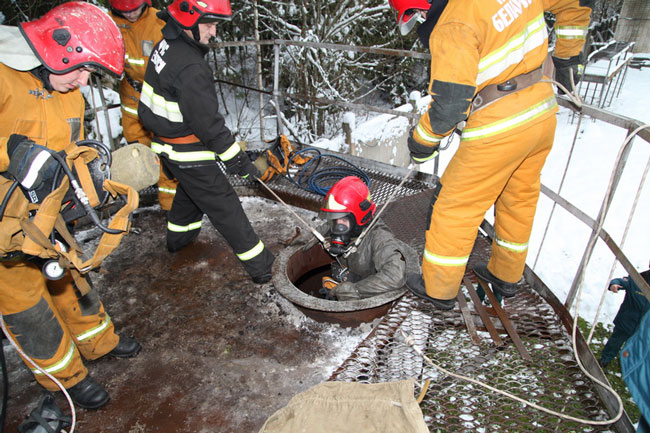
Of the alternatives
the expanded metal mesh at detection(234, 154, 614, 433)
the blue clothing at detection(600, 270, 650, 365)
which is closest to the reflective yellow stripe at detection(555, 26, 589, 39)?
the expanded metal mesh at detection(234, 154, 614, 433)

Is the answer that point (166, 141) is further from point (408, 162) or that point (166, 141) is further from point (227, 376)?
point (408, 162)

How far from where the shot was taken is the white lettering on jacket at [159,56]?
2.80 metres

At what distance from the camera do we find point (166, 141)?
309 centimetres

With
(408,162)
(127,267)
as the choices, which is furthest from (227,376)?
(408,162)

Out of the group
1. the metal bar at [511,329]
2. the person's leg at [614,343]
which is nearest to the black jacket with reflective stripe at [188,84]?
the metal bar at [511,329]

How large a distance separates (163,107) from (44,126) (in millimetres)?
1008

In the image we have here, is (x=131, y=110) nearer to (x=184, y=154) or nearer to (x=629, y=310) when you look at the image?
(x=184, y=154)

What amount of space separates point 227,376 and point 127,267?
64.3 inches

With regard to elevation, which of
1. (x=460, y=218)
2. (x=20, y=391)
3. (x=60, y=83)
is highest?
(x=60, y=83)

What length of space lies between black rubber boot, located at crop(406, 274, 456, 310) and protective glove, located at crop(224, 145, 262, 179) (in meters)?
1.43

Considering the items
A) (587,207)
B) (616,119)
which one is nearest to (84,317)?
(616,119)

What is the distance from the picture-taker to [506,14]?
2.09m

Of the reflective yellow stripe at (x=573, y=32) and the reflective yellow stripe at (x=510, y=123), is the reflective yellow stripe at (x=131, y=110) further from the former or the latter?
the reflective yellow stripe at (x=573, y=32)

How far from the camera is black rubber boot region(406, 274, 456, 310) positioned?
2699mm
